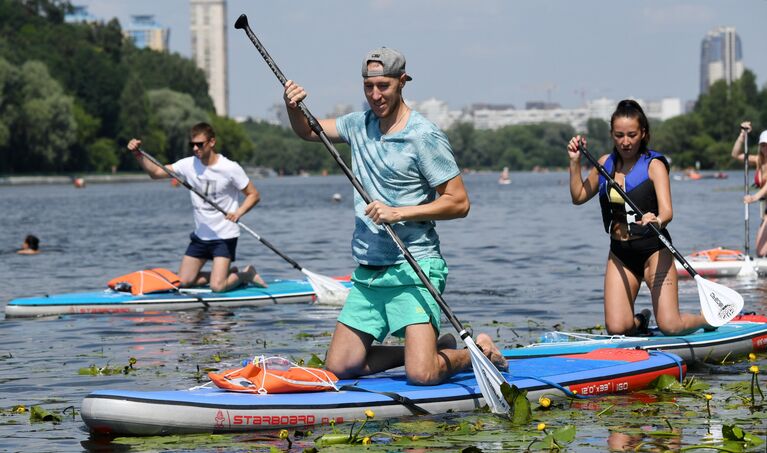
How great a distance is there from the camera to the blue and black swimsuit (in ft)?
34.3

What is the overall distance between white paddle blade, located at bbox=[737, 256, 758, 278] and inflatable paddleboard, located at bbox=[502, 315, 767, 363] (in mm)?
7644

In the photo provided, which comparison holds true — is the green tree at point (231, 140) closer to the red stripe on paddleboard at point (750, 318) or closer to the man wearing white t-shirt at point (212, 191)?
the man wearing white t-shirt at point (212, 191)

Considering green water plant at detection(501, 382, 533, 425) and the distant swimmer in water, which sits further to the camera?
the distant swimmer in water

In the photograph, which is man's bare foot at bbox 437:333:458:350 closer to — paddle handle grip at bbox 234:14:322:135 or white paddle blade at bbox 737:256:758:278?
paddle handle grip at bbox 234:14:322:135

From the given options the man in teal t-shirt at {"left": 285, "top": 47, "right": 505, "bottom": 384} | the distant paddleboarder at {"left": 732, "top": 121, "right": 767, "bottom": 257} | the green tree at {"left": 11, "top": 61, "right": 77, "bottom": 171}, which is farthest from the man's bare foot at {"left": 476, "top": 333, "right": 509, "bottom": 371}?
the green tree at {"left": 11, "top": 61, "right": 77, "bottom": 171}

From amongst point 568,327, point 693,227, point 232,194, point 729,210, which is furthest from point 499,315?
point 729,210

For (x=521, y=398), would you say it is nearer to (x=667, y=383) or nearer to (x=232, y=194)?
(x=667, y=383)

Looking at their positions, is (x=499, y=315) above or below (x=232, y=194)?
below

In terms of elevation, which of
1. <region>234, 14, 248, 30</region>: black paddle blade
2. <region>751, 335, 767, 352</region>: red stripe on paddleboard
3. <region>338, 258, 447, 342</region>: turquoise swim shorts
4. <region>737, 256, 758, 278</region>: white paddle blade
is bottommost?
<region>737, 256, 758, 278</region>: white paddle blade

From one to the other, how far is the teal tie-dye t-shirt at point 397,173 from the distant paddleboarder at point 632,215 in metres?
2.17

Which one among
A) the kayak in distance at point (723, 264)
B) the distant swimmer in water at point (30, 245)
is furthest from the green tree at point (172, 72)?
the kayak in distance at point (723, 264)

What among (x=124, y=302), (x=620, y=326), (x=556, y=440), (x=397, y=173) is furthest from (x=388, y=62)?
(x=124, y=302)

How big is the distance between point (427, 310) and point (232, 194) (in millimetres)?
6888

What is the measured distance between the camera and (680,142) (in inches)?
6299
